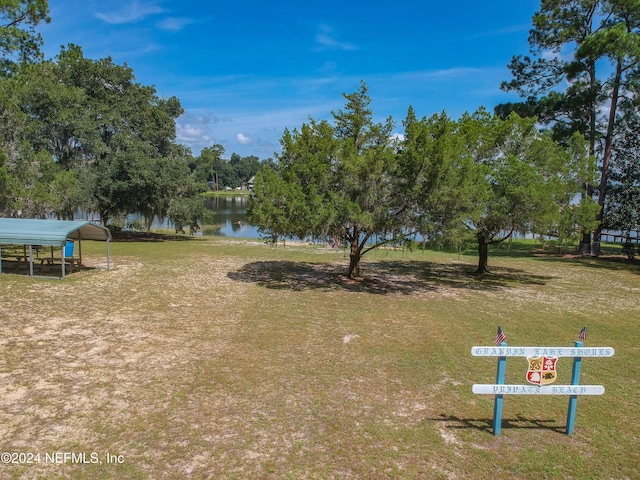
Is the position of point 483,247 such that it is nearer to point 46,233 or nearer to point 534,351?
point 534,351

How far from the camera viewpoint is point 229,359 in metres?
8.52

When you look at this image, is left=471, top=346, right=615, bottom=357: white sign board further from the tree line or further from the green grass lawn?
the tree line

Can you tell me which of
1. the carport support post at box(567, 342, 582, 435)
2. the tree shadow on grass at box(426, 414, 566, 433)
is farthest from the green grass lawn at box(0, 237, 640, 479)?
the carport support post at box(567, 342, 582, 435)

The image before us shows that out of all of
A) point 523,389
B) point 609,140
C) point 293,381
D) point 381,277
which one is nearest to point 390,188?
point 381,277

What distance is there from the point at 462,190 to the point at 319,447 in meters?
10.5

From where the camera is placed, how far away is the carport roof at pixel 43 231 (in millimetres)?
14133

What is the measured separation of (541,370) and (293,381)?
4.12 m

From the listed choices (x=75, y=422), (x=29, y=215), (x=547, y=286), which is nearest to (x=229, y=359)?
(x=75, y=422)

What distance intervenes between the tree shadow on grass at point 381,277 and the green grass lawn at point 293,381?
62 centimetres

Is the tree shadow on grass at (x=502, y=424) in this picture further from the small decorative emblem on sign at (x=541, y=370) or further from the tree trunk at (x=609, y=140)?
the tree trunk at (x=609, y=140)

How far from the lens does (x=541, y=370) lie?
5.61m

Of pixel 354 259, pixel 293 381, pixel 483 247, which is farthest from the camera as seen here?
pixel 483 247

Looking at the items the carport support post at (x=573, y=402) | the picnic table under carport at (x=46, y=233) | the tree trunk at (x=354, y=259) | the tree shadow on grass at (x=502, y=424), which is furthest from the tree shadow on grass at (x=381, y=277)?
the carport support post at (x=573, y=402)

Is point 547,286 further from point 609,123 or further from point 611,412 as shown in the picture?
point 609,123
